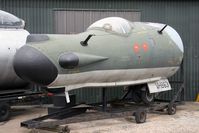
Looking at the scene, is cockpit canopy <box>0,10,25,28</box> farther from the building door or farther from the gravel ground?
the gravel ground

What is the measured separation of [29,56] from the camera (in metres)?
7.88

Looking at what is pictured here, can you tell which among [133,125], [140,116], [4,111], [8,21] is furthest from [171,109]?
[8,21]

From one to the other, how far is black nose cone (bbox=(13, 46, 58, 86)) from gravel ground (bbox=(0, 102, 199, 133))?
1.35m

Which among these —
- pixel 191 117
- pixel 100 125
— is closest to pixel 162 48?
pixel 191 117

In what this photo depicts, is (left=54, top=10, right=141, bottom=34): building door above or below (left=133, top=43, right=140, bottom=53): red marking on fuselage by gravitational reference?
above

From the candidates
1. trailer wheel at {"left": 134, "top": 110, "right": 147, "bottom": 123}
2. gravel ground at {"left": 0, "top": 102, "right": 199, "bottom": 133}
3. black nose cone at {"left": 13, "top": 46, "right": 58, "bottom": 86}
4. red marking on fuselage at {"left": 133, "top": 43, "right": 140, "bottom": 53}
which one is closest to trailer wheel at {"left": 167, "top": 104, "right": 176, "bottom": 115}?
gravel ground at {"left": 0, "top": 102, "right": 199, "bottom": 133}

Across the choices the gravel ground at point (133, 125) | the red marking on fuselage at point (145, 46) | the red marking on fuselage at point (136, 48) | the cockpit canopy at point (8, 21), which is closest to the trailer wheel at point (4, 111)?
the gravel ground at point (133, 125)

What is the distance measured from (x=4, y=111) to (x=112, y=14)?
5.20 meters

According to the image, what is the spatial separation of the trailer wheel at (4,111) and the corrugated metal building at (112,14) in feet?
11.0

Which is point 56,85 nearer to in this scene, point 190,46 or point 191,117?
point 191,117

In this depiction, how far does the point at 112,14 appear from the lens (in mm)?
13250

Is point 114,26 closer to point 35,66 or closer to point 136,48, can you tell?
point 136,48

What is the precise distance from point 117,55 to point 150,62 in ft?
3.95

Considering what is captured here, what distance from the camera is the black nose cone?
7.85m
